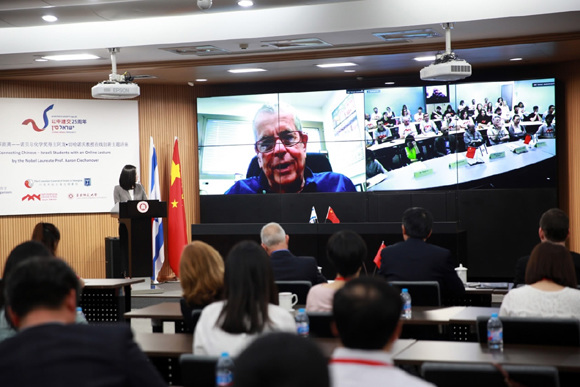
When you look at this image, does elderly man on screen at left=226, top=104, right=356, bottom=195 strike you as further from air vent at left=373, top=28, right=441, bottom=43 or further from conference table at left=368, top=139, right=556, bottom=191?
air vent at left=373, top=28, right=441, bottom=43

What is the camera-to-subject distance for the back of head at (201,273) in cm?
414

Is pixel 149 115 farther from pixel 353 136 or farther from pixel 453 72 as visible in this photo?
pixel 453 72

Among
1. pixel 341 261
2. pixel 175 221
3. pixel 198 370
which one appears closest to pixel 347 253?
pixel 341 261

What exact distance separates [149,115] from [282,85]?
2.11 m

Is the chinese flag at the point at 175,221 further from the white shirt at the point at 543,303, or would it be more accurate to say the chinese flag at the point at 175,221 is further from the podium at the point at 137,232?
the white shirt at the point at 543,303

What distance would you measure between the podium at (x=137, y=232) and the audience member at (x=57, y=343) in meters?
6.74

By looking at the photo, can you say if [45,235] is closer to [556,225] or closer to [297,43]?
[556,225]

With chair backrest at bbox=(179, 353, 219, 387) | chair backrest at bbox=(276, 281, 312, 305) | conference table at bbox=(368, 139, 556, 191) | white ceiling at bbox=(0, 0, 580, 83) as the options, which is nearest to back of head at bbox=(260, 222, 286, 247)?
chair backrest at bbox=(276, 281, 312, 305)

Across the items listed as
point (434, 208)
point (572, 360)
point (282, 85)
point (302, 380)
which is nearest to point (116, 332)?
point (302, 380)

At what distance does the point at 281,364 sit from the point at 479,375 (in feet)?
5.55

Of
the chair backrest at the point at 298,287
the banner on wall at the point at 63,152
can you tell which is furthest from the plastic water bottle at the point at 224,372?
the banner on wall at the point at 63,152

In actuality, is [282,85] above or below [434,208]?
above

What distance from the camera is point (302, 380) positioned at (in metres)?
1.22

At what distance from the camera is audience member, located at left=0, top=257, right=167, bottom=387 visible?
191 centimetres
